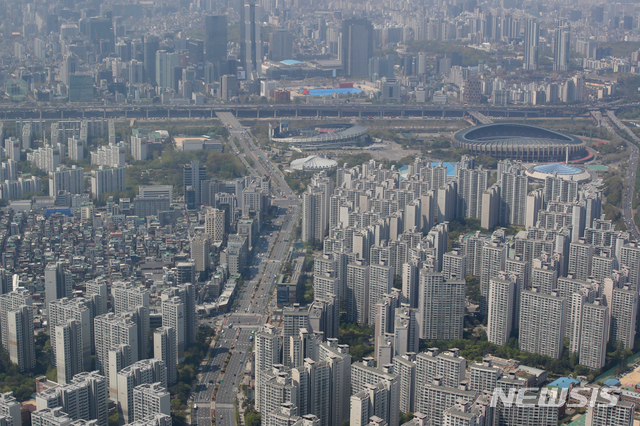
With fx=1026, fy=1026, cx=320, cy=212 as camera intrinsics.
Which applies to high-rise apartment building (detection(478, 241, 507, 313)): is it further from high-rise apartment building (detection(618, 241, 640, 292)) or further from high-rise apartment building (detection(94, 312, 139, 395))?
high-rise apartment building (detection(94, 312, 139, 395))

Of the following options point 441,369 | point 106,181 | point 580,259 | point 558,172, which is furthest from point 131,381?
point 558,172

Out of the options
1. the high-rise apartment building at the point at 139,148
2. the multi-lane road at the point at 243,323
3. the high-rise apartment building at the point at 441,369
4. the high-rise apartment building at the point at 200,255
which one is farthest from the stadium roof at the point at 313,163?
the high-rise apartment building at the point at 441,369

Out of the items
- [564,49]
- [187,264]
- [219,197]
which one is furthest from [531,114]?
[187,264]

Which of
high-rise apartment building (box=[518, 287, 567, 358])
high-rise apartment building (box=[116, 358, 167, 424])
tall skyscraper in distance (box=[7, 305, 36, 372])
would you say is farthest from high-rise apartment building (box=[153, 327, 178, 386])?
high-rise apartment building (box=[518, 287, 567, 358])

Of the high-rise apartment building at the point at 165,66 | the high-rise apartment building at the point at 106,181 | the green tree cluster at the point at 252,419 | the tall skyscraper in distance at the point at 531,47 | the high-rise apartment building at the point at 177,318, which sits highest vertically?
the tall skyscraper in distance at the point at 531,47

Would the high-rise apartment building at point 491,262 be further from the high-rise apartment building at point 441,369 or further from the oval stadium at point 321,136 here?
the oval stadium at point 321,136

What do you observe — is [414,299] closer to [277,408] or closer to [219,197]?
[277,408]
